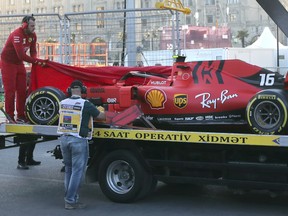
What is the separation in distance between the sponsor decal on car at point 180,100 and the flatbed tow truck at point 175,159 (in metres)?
0.53

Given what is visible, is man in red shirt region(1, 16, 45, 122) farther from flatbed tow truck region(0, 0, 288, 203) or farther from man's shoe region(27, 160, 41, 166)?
man's shoe region(27, 160, 41, 166)

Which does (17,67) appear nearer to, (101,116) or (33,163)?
(101,116)

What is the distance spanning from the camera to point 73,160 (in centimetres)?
637

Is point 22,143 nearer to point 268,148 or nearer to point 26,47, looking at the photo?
point 26,47

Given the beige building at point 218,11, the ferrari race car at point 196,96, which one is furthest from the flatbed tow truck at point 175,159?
the beige building at point 218,11

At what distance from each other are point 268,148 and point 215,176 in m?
0.81

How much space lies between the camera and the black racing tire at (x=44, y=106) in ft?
23.5

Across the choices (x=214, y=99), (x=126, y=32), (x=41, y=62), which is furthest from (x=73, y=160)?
(x=126, y=32)

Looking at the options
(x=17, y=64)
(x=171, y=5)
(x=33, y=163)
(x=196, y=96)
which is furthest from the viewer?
(x=171, y=5)

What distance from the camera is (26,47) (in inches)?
319

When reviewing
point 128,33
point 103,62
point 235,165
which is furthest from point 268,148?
point 103,62

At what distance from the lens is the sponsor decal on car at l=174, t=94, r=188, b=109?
668 centimetres

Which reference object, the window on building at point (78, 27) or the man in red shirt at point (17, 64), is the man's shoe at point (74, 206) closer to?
the man in red shirt at point (17, 64)

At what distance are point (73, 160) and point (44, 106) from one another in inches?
50.1
